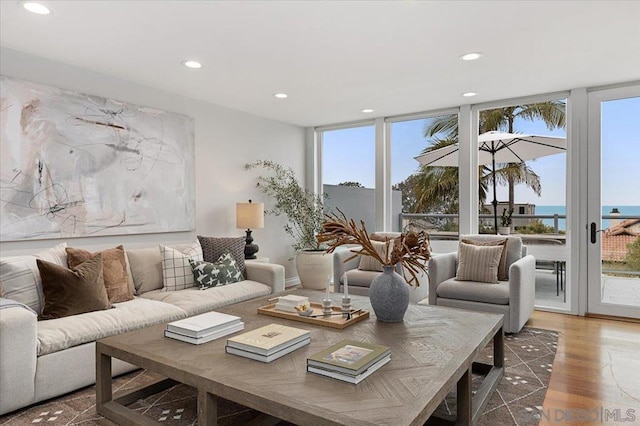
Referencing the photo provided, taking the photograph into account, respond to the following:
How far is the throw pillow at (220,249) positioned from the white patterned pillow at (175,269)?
0.25m

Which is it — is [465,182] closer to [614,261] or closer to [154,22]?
[614,261]

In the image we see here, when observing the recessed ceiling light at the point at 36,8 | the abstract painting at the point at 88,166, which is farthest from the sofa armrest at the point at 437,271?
the recessed ceiling light at the point at 36,8

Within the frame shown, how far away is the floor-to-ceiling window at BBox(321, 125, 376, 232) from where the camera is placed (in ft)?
19.2

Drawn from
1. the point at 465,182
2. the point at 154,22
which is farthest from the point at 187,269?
the point at 465,182

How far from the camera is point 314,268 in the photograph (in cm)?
517

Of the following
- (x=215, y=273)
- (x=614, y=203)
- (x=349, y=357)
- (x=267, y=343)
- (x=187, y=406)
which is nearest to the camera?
(x=349, y=357)

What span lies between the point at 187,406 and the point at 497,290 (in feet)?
8.60

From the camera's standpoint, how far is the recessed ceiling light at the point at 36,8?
244 cm

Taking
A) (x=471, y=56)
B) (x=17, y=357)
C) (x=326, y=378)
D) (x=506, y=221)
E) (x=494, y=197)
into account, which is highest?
(x=471, y=56)

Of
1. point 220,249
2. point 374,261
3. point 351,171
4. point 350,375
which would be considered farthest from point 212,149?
point 350,375

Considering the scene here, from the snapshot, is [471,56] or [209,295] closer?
[471,56]

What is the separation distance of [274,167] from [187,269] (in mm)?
2324

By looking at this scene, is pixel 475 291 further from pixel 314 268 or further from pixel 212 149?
pixel 212 149

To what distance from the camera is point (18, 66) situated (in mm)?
3180
